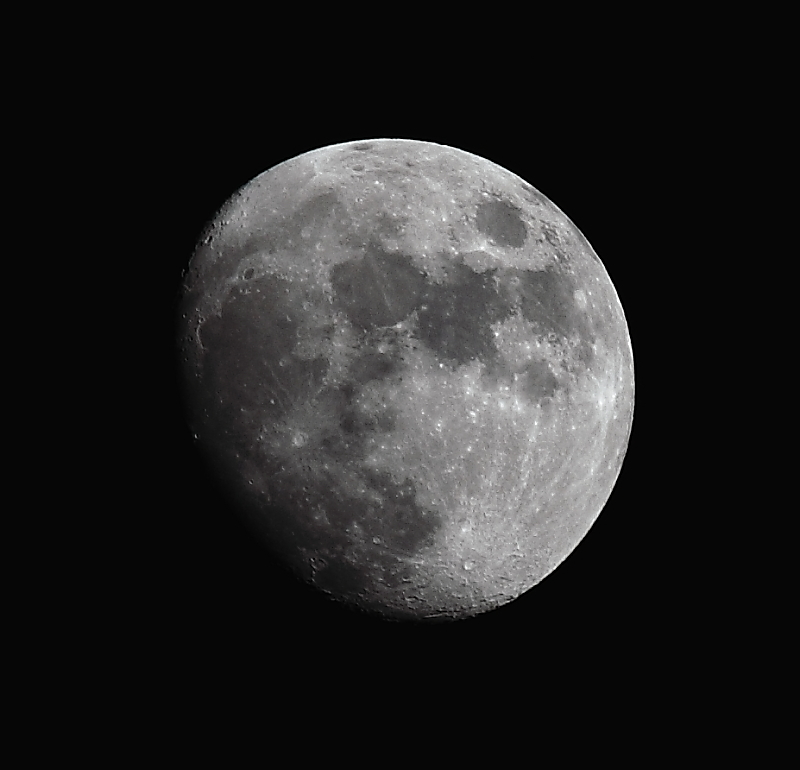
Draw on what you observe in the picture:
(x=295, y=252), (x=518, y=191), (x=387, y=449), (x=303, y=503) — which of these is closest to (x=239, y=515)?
(x=303, y=503)

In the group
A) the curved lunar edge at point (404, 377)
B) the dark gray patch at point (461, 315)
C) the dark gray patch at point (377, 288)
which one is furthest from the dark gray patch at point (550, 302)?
the dark gray patch at point (377, 288)

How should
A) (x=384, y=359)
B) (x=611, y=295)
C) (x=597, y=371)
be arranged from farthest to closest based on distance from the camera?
(x=611, y=295) → (x=597, y=371) → (x=384, y=359)

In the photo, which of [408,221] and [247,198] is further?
[247,198]

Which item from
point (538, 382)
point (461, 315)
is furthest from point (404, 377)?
point (538, 382)

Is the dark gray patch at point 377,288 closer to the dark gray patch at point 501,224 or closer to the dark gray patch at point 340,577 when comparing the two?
the dark gray patch at point 501,224

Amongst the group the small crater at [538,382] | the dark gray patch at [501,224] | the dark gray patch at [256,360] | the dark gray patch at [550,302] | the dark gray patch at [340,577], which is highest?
the dark gray patch at [501,224]

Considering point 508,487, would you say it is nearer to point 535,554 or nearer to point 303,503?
point 535,554

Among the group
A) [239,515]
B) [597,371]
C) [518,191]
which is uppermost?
[518,191]

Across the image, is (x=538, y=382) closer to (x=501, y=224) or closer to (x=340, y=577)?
(x=501, y=224)
